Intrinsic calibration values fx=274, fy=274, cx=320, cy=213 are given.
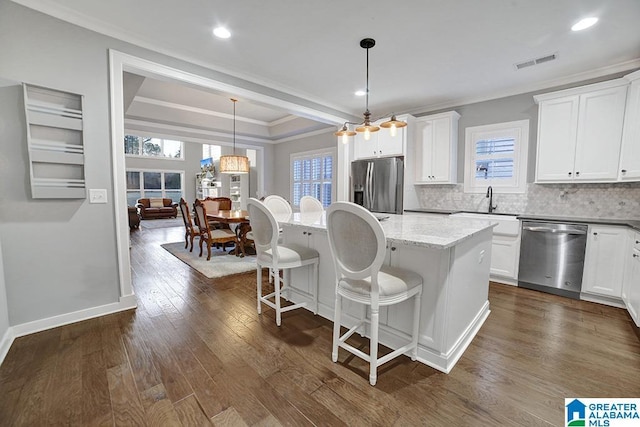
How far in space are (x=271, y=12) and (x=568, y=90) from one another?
3.41 m

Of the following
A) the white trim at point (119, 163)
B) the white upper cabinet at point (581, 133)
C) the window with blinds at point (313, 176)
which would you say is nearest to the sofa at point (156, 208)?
the window with blinds at point (313, 176)

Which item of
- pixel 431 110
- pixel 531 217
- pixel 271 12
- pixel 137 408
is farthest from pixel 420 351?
pixel 431 110

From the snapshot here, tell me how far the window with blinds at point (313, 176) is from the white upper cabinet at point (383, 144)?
140cm

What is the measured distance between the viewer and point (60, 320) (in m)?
2.35

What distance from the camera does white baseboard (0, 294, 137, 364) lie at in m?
2.02

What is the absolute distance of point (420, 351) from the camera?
6.29ft

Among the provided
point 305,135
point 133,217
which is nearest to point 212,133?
point 305,135

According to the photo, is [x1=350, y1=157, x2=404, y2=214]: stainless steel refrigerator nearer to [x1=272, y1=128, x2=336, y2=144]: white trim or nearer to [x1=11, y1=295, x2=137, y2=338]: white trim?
[x1=272, y1=128, x2=336, y2=144]: white trim

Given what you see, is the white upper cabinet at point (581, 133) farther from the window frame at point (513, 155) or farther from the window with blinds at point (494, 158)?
the window with blinds at point (494, 158)

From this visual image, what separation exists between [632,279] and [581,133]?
165 centimetres

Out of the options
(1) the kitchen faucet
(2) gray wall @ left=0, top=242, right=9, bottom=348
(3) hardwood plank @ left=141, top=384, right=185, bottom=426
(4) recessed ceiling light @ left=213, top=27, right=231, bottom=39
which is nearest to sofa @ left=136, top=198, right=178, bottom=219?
(2) gray wall @ left=0, top=242, right=9, bottom=348

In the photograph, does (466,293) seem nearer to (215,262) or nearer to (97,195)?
(97,195)

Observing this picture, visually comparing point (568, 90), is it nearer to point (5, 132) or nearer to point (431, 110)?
point (431, 110)

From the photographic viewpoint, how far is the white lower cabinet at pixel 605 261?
2.78 meters
